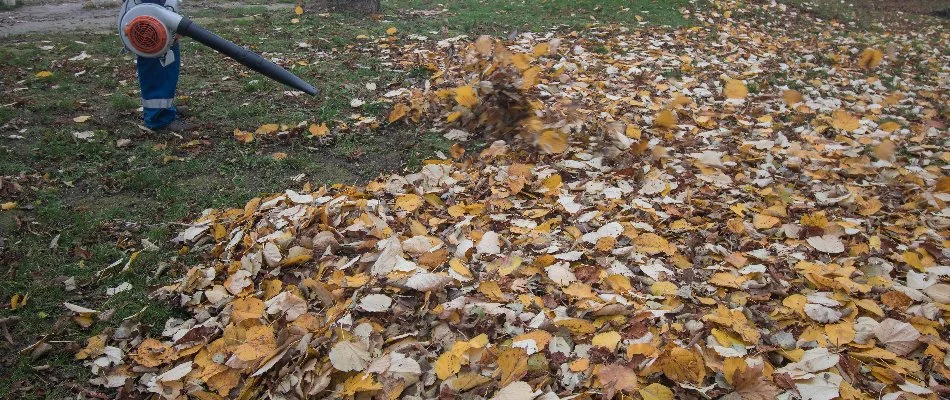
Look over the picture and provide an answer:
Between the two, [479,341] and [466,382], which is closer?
[466,382]

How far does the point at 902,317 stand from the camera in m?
2.47

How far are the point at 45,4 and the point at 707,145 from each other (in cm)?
818

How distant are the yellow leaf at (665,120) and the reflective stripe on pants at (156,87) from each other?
3.43 meters

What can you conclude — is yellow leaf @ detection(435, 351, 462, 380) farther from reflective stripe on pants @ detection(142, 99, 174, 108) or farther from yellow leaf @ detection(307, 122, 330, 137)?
reflective stripe on pants @ detection(142, 99, 174, 108)

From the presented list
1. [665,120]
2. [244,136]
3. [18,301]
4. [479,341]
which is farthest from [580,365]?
[244,136]

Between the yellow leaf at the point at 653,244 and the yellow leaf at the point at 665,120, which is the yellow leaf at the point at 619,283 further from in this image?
the yellow leaf at the point at 665,120

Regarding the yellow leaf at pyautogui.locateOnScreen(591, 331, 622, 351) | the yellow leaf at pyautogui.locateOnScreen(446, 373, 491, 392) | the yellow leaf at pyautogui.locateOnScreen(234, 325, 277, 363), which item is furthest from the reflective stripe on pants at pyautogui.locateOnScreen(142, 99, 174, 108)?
the yellow leaf at pyautogui.locateOnScreen(591, 331, 622, 351)

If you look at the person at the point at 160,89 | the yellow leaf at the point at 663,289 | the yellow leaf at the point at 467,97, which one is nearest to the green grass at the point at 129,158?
the person at the point at 160,89

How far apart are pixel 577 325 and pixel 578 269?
44 cm

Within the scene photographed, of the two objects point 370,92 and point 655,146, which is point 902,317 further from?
point 370,92

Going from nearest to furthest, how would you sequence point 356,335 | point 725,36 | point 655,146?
1. point 356,335
2. point 655,146
3. point 725,36

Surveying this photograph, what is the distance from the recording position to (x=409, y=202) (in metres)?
3.25

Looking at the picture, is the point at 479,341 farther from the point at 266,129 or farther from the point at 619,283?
the point at 266,129

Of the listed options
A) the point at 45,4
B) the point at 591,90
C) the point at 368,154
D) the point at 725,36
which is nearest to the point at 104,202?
the point at 368,154
